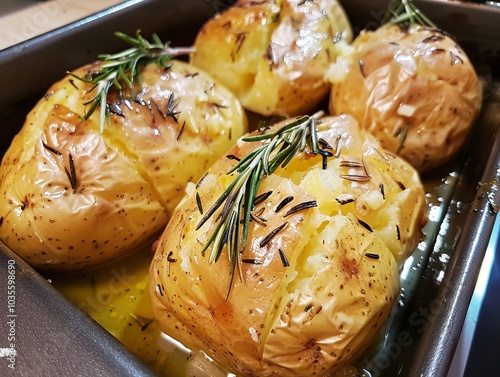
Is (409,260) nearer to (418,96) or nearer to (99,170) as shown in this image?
(418,96)

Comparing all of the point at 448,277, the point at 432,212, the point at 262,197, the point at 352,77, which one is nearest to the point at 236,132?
the point at 352,77

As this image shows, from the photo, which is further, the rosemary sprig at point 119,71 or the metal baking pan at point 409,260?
the rosemary sprig at point 119,71

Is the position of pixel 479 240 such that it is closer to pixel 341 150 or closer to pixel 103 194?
pixel 341 150

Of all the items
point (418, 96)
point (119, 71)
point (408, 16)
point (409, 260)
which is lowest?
point (409, 260)

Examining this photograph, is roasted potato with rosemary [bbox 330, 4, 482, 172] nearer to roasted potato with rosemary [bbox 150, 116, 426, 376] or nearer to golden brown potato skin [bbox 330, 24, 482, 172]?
golden brown potato skin [bbox 330, 24, 482, 172]

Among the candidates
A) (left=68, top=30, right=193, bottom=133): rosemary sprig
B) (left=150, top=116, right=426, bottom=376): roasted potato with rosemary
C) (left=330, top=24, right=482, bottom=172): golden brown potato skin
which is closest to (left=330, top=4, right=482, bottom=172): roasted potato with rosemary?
(left=330, top=24, right=482, bottom=172): golden brown potato skin

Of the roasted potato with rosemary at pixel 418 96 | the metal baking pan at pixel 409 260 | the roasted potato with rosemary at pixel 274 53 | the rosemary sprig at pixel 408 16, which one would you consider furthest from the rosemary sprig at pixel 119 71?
the rosemary sprig at pixel 408 16

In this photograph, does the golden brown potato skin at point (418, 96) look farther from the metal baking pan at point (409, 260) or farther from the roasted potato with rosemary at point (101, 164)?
the roasted potato with rosemary at point (101, 164)

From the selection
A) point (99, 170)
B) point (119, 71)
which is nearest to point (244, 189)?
point (99, 170)
